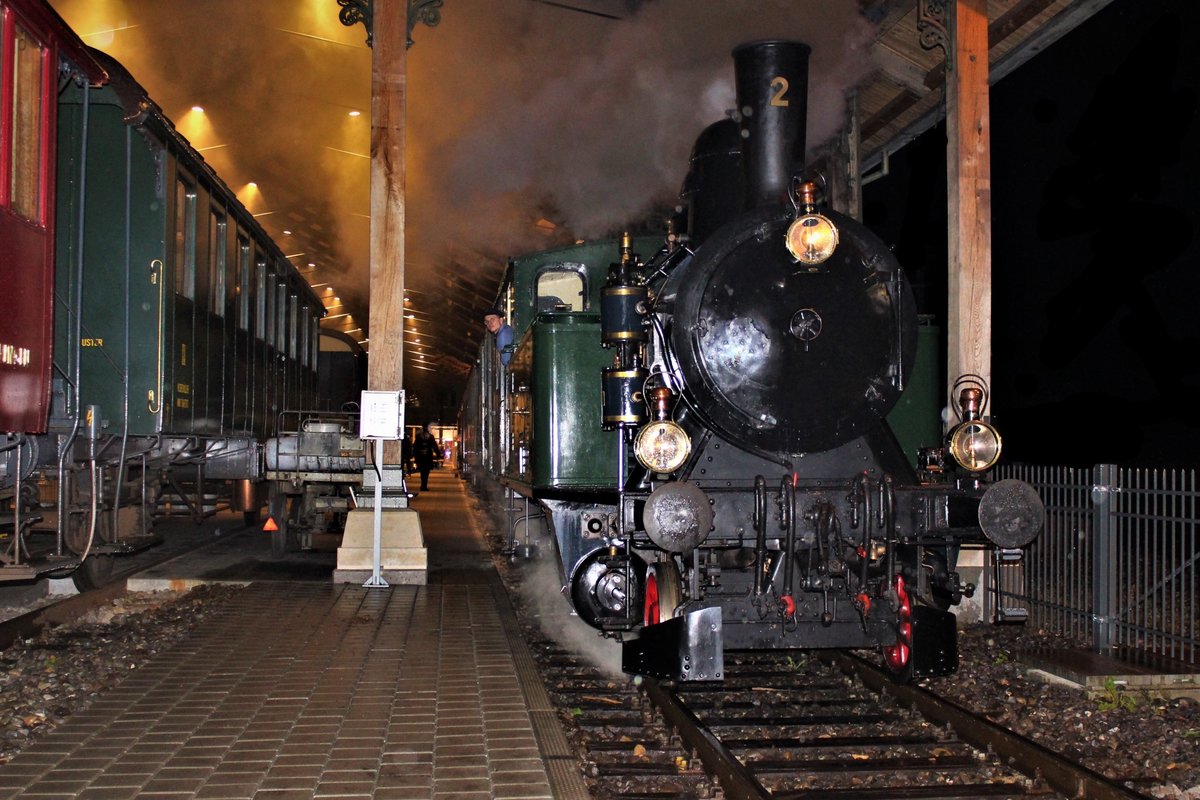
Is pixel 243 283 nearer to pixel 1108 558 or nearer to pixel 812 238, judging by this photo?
pixel 812 238

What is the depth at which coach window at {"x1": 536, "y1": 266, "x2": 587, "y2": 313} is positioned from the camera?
27.1ft

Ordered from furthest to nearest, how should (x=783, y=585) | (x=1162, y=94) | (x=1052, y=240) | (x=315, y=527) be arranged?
(x=1052, y=240) < (x=1162, y=94) < (x=315, y=527) < (x=783, y=585)

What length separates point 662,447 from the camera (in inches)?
207

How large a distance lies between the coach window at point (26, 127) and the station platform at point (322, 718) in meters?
2.79

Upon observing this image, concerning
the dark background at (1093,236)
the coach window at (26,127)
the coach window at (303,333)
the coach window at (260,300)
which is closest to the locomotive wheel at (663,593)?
the coach window at (26,127)

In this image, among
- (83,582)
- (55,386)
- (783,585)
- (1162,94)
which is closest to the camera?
(783,585)

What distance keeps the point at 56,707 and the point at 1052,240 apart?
19.8 m

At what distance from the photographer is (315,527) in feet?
44.8

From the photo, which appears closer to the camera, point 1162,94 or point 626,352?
point 626,352

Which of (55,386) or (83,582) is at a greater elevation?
(55,386)

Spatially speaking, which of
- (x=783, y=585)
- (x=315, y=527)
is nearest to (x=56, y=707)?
(x=783, y=585)

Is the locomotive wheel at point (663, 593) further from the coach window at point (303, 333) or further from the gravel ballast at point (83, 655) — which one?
the coach window at point (303, 333)

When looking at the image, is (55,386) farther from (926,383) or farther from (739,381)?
(926,383)

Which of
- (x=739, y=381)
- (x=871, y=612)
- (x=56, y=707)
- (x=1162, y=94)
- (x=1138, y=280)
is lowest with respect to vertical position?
(x=56, y=707)
